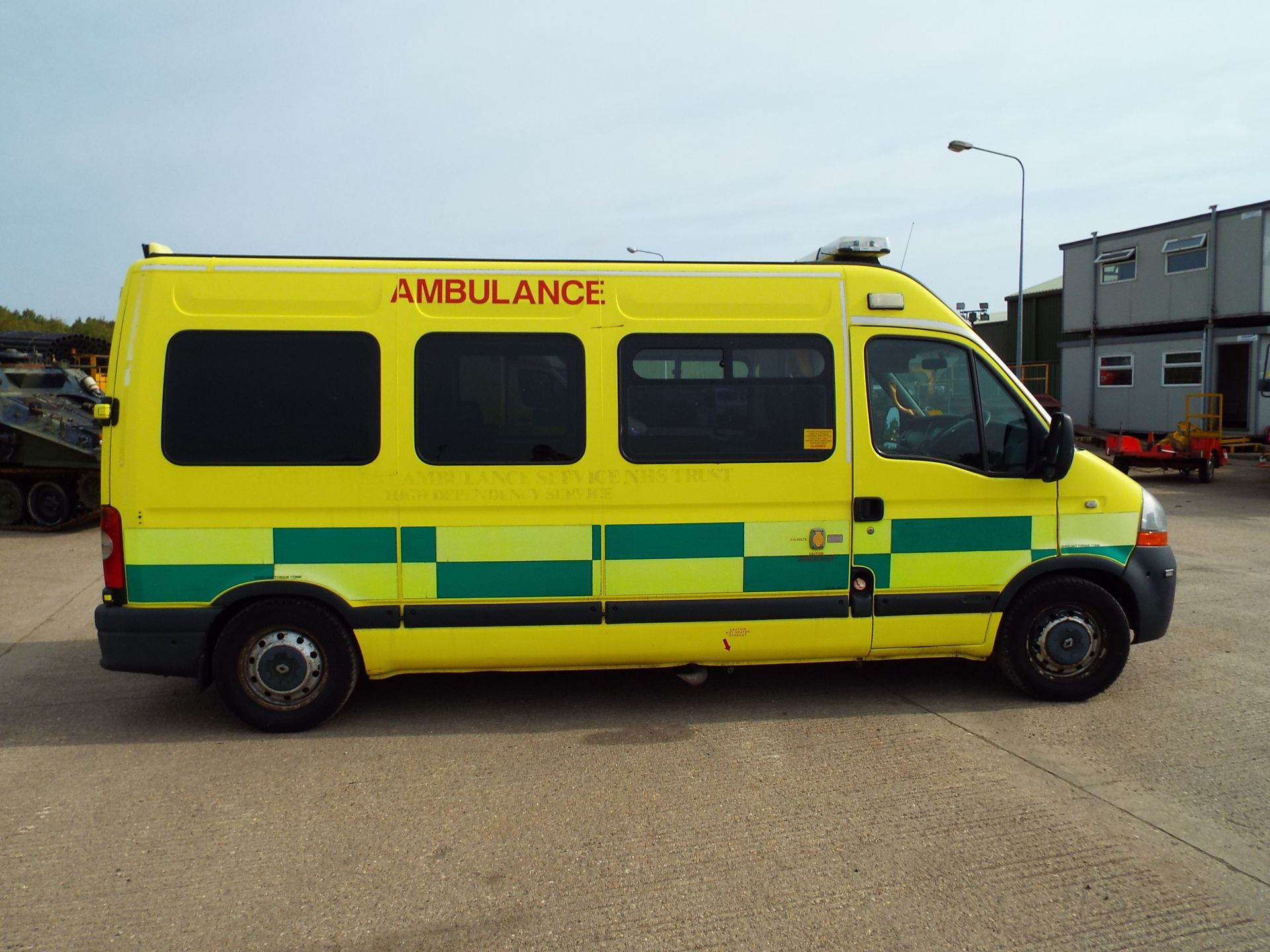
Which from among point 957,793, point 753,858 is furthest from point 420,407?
point 957,793

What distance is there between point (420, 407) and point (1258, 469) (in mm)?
21741

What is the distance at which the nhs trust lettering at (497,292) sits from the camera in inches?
190

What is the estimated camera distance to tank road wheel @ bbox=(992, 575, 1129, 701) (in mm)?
5145

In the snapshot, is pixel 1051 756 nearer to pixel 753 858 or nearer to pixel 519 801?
pixel 753 858

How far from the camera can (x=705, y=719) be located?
16.5ft

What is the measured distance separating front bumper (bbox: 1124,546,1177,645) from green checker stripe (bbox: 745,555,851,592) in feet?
5.34

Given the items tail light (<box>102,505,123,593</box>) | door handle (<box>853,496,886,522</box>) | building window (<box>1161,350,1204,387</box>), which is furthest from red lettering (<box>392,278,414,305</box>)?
building window (<box>1161,350,1204,387</box>)

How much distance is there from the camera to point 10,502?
1352cm

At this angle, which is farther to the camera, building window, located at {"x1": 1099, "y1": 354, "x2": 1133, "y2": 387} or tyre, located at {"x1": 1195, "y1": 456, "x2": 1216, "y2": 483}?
building window, located at {"x1": 1099, "y1": 354, "x2": 1133, "y2": 387}

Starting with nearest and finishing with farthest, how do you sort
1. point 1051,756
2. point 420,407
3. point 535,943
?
point 535,943 < point 1051,756 < point 420,407

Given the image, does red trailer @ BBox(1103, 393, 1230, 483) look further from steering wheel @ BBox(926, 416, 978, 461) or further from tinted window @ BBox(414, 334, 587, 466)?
tinted window @ BBox(414, 334, 587, 466)

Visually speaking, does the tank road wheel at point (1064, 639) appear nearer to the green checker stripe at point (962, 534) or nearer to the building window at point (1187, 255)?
the green checker stripe at point (962, 534)

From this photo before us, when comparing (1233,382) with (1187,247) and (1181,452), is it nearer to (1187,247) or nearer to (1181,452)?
(1187,247)

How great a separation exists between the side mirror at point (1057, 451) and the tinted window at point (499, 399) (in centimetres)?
251
